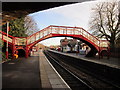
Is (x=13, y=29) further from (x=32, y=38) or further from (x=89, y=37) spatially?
(x=89, y=37)

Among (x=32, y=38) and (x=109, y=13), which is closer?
(x=32, y=38)

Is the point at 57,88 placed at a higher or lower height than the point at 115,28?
lower

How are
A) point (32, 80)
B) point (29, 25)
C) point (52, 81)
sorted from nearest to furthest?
1. point (32, 80)
2. point (52, 81)
3. point (29, 25)

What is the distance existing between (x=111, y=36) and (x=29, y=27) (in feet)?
83.8

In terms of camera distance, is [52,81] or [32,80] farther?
[52,81]

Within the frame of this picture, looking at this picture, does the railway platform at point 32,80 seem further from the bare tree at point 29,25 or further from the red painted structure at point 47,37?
the bare tree at point 29,25

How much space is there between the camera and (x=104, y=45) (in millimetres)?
20609

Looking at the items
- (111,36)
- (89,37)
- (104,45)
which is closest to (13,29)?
(89,37)

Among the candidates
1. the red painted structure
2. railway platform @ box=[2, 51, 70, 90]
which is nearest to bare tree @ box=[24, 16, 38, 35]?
the red painted structure

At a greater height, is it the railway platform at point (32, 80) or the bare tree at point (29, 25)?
the bare tree at point (29, 25)

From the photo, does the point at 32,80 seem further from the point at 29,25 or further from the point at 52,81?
the point at 29,25

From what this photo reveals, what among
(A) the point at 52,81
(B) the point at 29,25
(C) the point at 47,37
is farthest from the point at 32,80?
(B) the point at 29,25

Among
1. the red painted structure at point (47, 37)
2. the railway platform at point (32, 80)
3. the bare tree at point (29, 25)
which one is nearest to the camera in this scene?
the railway platform at point (32, 80)

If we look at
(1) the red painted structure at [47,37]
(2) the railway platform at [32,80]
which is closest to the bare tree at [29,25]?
(1) the red painted structure at [47,37]
